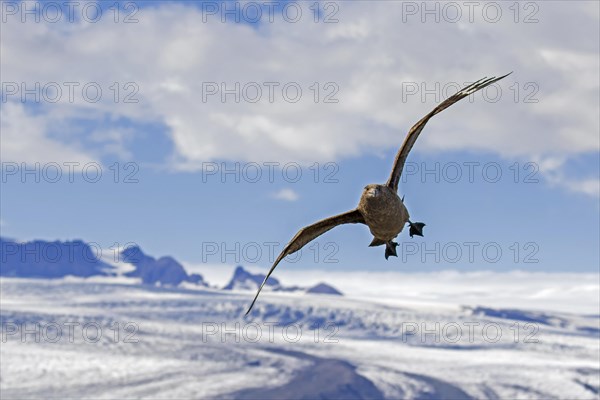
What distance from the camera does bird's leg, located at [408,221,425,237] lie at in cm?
1733

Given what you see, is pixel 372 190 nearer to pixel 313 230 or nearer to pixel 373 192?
pixel 373 192

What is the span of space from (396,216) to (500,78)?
2775 mm

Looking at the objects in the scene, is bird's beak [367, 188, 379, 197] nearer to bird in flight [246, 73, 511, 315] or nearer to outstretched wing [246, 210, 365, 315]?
bird in flight [246, 73, 511, 315]

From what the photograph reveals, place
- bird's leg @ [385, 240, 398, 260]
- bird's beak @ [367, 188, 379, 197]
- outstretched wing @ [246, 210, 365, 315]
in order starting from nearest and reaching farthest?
bird's beak @ [367, 188, 379, 197]
outstretched wing @ [246, 210, 365, 315]
bird's leg @ [385, 240, 398, 260]

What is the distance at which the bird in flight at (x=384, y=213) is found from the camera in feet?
48.9

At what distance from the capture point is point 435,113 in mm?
15680

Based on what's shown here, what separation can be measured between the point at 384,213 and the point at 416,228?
2814 mm

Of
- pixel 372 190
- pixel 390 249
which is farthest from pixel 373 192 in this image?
pixel 390 249

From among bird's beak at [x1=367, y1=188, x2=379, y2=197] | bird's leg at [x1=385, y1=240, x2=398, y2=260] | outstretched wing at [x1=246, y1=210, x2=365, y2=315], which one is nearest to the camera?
bird's beak at [x1=367, y1=188, x2=379, y2=197]

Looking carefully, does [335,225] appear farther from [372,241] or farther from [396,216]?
[396,216]

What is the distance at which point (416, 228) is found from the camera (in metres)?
17.6

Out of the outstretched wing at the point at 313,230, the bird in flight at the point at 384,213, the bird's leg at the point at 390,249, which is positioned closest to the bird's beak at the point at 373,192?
the bird in flight at the point at 384,213

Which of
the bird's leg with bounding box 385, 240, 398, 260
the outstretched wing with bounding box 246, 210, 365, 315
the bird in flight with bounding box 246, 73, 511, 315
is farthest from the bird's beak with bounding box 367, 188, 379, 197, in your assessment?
the bird's leg with bounding box 385, 240, 398, 260

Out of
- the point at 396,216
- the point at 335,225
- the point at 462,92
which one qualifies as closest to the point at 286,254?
the point at 335,225
